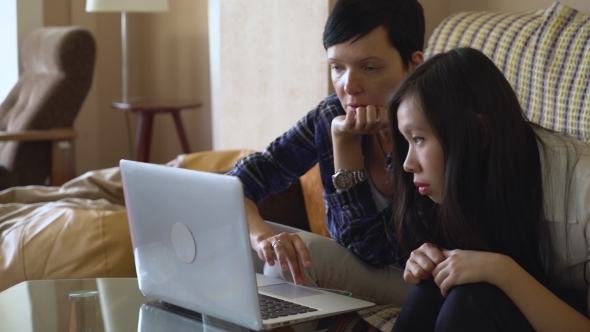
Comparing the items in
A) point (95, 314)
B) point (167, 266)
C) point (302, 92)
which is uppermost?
point (302, 92)

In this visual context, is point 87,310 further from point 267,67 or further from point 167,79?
point 167,79

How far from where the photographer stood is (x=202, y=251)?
3.15 feet

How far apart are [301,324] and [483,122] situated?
1.20ft

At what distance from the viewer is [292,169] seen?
1.49m

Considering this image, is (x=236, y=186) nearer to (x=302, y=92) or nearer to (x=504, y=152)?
(x=504, y=152)

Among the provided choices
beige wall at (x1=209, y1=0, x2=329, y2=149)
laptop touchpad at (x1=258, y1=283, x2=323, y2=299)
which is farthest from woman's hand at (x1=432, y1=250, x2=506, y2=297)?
beige wall at (x1=209, y1=0, x2=329, y2=149)

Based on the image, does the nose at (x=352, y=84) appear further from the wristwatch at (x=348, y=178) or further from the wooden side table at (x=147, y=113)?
the wooden side table at (x=147, y=113)

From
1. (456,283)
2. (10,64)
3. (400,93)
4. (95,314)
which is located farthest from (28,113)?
(456,283)

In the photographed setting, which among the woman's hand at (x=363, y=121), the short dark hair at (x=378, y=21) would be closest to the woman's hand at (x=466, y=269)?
the woman's hand at (x=363, y=121)

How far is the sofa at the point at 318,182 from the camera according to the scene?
156 cm

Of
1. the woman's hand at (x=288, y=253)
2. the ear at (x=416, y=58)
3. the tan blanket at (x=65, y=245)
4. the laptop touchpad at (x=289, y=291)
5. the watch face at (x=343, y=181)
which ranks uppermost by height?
the ear at (x=416, y=58)

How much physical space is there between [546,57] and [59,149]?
5.68 feet

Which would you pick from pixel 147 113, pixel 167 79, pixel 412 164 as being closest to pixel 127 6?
pixel 147 113

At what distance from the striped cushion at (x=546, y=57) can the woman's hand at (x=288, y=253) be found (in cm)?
68
